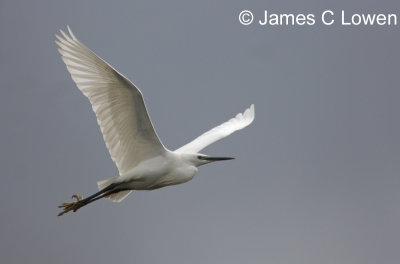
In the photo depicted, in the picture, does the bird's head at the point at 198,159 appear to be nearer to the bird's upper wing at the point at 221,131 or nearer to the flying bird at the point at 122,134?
the flying bird at the point at 122,134

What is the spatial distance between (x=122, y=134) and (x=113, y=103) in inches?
19.6

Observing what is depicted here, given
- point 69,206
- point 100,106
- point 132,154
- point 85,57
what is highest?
point 85,57

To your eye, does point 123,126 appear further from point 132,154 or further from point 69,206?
point 69,206

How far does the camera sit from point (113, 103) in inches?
303

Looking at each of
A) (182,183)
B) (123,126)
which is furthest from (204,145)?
(123,126)

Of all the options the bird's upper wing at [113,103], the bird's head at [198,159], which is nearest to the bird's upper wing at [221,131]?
the bird's head at [198,159]

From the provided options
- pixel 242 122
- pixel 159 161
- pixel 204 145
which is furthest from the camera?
pixel 242 122

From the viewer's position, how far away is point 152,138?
7.95 meters

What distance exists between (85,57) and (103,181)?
1.73 m

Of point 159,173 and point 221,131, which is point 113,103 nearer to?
point 159,173

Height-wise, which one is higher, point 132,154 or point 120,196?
point 132,154

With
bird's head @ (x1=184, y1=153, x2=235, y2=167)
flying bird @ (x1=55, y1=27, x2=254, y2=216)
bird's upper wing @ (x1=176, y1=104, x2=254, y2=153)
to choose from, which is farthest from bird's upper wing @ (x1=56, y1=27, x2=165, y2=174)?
bird's upper wing @ (x1=176, y1=104, x2=254, y2=153)

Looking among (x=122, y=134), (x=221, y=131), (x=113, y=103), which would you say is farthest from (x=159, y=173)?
(x=221, y=131)

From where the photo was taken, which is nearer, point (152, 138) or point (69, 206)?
point (152, 138)
